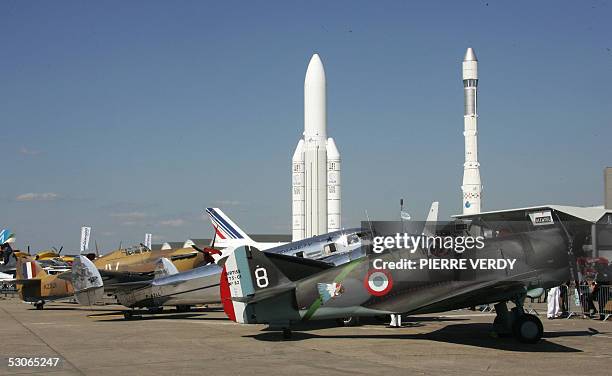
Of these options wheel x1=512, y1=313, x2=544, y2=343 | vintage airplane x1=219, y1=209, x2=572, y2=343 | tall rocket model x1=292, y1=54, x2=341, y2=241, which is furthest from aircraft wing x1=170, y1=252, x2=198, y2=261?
tall rocket model x1=292, y1=54, x2=341, y2=241

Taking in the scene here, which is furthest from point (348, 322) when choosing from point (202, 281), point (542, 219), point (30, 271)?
point (30, 271)

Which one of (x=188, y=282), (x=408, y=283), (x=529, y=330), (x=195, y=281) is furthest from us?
(x=188, y=282)

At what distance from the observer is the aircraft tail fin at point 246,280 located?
15.3m

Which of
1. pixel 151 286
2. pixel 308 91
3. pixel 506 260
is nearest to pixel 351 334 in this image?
pixel 506 260

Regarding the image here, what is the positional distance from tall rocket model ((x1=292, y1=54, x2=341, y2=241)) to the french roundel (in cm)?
6515

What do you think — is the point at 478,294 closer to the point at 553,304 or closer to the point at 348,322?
the point at 348,322

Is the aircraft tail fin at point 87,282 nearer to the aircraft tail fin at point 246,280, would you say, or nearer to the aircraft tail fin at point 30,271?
the aircraft tail fin at point 246,280

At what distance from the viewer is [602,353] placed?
13336 millimetres

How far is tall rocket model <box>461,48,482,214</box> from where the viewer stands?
79.4m

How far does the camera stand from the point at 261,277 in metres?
15.5

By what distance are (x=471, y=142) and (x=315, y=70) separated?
62.4 ft

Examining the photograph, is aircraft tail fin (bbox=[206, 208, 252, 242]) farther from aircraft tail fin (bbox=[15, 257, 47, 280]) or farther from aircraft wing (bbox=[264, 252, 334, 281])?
aircraft wing (bbox=[264, 252, 334, 281])

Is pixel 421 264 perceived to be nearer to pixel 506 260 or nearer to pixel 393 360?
pixel 506 260

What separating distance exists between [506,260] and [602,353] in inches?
100
